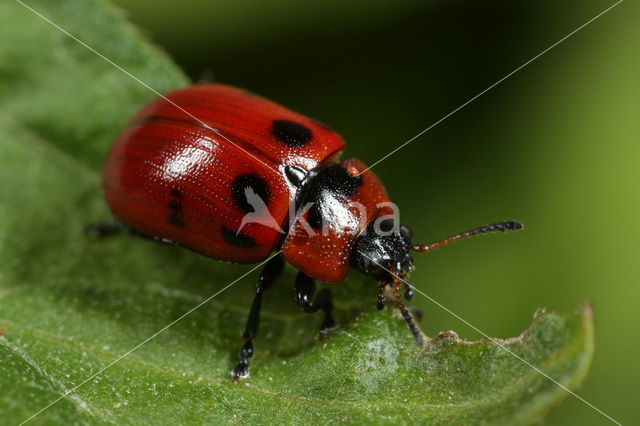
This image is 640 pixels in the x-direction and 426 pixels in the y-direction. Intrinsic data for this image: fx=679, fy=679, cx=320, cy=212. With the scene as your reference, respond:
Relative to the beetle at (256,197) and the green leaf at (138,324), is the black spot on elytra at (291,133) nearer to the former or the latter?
the beetle at (256,197)

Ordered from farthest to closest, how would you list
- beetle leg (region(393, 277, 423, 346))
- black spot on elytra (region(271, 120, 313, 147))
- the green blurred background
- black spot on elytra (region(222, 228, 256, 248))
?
the green blurred background
black spot on elytra (region(271, 120, 313, 147))
black spot on elytra (region(222, 228, 256, 248))
beetle leg (region(393, 277, 423, 346))

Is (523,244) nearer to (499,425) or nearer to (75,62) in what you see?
(499,425)

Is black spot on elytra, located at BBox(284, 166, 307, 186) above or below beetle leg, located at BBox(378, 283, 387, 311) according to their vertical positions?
above

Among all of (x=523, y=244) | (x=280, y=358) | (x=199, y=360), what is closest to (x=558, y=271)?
(x=523, y=244)

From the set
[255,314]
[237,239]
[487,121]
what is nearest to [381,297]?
[255,314]

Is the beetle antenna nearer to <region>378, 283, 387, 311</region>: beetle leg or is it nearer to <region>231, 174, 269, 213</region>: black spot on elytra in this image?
<region>378, 283, 387, 311</region>: beetle leg

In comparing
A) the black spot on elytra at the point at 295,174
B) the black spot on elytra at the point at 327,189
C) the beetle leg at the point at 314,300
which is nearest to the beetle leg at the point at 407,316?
the beetle leg at the point at 314,300
